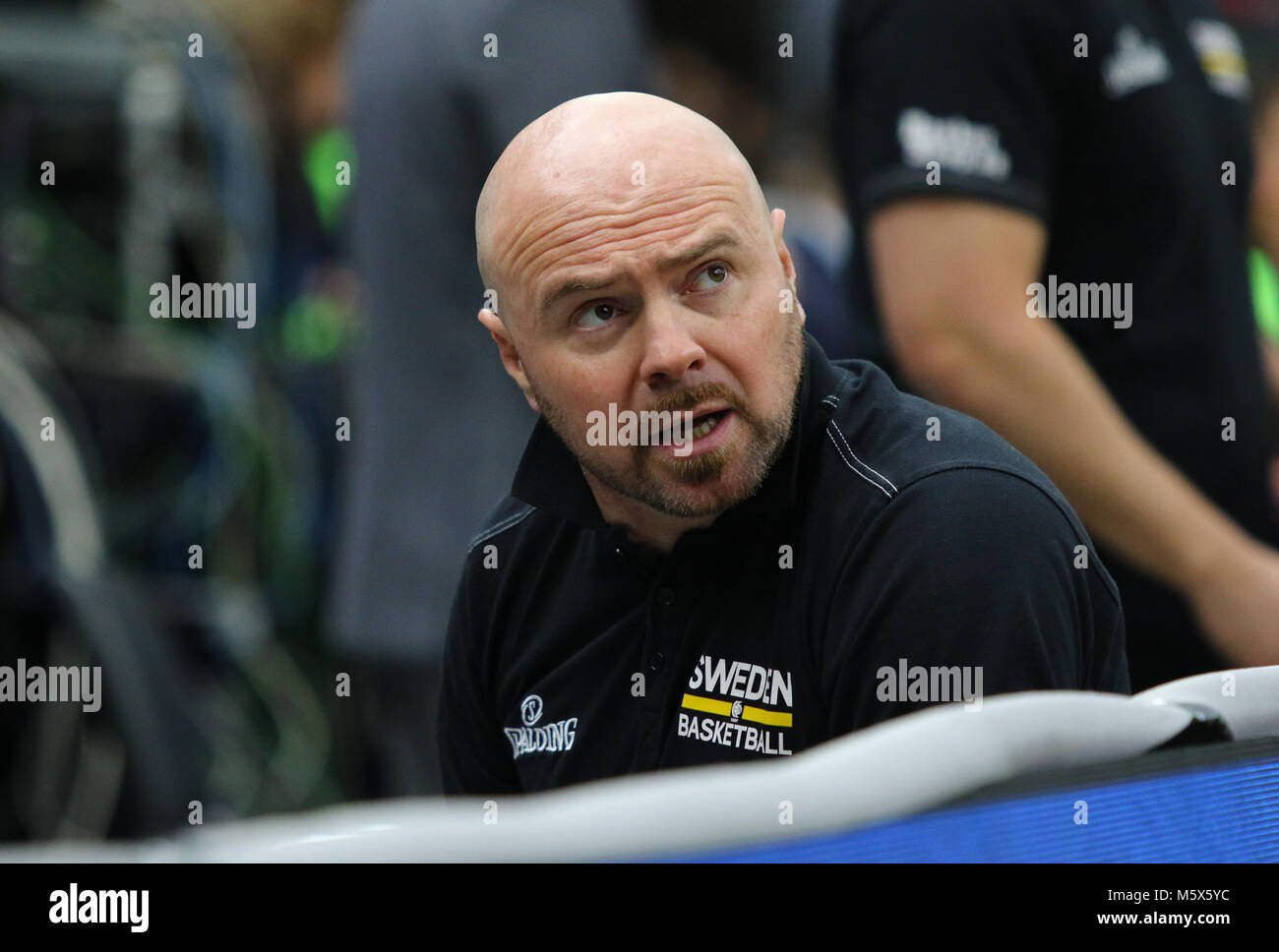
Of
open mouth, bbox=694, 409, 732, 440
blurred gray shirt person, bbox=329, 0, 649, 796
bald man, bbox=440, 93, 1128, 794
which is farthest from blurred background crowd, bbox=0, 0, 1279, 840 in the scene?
open mouth, bbox=694, 409, 732, 440

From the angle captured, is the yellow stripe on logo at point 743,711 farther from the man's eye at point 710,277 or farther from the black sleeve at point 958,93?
the black sleeve at point 958,93

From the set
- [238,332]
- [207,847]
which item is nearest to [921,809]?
[207,847]

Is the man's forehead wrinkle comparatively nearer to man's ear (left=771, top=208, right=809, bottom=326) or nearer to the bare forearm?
man's ear (left=771, top=208, right=809, bottom=326)

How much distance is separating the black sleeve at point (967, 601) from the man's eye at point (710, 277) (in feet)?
0.60

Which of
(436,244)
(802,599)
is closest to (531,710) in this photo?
(802,599)

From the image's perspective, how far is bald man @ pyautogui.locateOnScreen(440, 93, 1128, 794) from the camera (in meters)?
1.07

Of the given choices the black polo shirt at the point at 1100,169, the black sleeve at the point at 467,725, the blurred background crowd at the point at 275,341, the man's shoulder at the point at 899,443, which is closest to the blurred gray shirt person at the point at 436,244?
the blurred background crowd at the point at 275,341

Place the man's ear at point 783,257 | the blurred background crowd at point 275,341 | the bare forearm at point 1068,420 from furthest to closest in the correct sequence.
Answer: the blurred background crowd at point 275,341 → the bare forearm at point 1068,420 → the man's ear at point 783,257

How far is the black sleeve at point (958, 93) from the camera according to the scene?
1481 millimetres

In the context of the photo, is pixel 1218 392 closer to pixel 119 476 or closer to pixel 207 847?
pixel 207 847

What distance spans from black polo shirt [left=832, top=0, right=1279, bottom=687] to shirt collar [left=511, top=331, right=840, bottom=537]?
0.34 meters

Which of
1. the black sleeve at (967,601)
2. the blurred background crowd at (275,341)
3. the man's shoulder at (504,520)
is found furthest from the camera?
the blurred background crowd at (275,341)

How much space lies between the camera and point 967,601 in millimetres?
1061

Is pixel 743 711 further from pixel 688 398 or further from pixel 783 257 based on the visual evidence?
pixel 783 257
